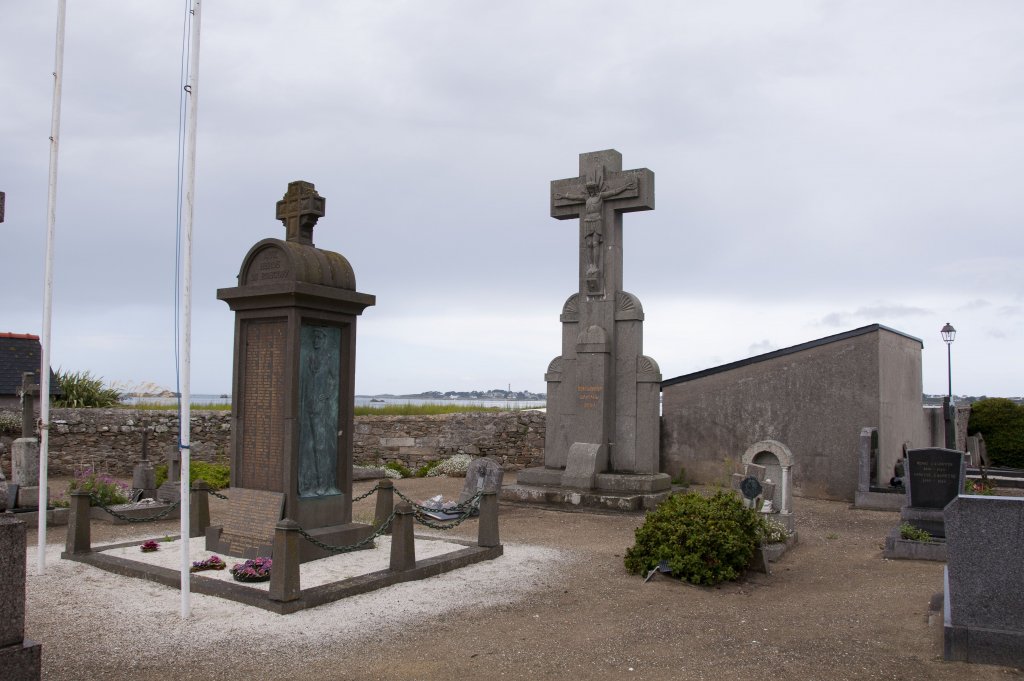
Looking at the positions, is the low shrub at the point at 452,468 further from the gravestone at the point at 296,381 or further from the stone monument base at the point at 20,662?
the stone monument base at the point at 20,662

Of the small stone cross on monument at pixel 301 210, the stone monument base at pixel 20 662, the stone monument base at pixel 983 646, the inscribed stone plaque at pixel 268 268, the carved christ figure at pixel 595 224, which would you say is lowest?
the stone monument base at pixel 983 646

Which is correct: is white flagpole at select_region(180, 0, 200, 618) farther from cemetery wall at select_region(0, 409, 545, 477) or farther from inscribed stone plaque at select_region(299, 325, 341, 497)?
cemetery wall at select_region(0, 409, 545, 477)

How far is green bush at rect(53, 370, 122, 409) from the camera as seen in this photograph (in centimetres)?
1966

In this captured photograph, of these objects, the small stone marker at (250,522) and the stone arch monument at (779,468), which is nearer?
the small stone marker at (250,522)

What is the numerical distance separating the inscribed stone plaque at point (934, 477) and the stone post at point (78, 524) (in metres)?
10.2

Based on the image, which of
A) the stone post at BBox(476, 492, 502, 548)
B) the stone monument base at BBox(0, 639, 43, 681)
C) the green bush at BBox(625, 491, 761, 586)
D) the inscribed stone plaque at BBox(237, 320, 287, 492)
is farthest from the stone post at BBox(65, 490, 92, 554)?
the green bush at BBox(625, 491, 761, 586)

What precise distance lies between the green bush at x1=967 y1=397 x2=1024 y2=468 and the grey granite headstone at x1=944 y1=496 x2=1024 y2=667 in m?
19.2

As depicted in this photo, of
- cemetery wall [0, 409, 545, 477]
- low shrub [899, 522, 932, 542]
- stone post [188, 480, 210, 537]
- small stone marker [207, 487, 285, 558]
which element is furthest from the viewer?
cemetery wall [0, 409, 545, 477]

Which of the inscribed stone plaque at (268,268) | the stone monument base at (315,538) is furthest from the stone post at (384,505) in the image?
the inscribed stone plaque at (268,268)

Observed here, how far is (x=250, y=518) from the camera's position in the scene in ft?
27.0

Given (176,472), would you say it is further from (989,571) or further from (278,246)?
Answer: (989,571)

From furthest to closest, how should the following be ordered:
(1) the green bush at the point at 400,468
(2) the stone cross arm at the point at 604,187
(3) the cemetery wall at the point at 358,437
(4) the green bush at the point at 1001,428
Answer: (4) the green bush at the point at 1001,428 → (1) the green bush at the point at 400,468 → (3) the cemetery wall at the point at 358,437 → (2) the stone cross arm at the point at 604,187

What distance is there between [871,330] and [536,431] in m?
8.05

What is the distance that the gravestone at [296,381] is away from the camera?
8.12 metres
